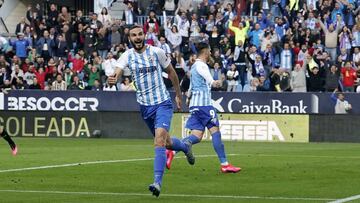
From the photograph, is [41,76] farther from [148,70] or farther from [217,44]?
[148,70]

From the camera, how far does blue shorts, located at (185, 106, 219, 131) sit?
19.0m

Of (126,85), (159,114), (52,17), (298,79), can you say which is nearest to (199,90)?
(159,114)

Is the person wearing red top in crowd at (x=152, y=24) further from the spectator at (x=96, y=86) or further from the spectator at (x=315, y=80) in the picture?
the spectator at (x=315, y=80)

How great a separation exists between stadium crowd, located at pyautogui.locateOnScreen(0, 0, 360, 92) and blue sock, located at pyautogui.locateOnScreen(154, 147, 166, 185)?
20.1 metres

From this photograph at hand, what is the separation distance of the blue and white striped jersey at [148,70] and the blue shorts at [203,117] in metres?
3.76

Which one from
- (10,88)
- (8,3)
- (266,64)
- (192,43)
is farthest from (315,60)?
(8,3)

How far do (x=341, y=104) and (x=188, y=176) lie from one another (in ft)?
54.6

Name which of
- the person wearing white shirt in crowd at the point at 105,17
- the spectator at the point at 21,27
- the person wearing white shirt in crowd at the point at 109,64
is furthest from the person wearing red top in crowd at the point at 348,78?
the spectator at the point at 21,27

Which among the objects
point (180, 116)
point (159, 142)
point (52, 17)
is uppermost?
point (52, 17)

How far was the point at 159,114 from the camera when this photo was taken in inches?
593

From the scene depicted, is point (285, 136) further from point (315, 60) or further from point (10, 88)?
point (10, 88)

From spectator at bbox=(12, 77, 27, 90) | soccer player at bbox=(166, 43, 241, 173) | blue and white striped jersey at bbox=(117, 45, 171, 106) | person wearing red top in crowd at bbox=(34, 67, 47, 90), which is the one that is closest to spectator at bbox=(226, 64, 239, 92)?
person wearing red top in crowd at bbox=(34, 67, 47, 90)

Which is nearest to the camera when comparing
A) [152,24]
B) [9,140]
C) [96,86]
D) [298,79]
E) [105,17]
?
[9,140]

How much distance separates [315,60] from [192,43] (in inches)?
188
